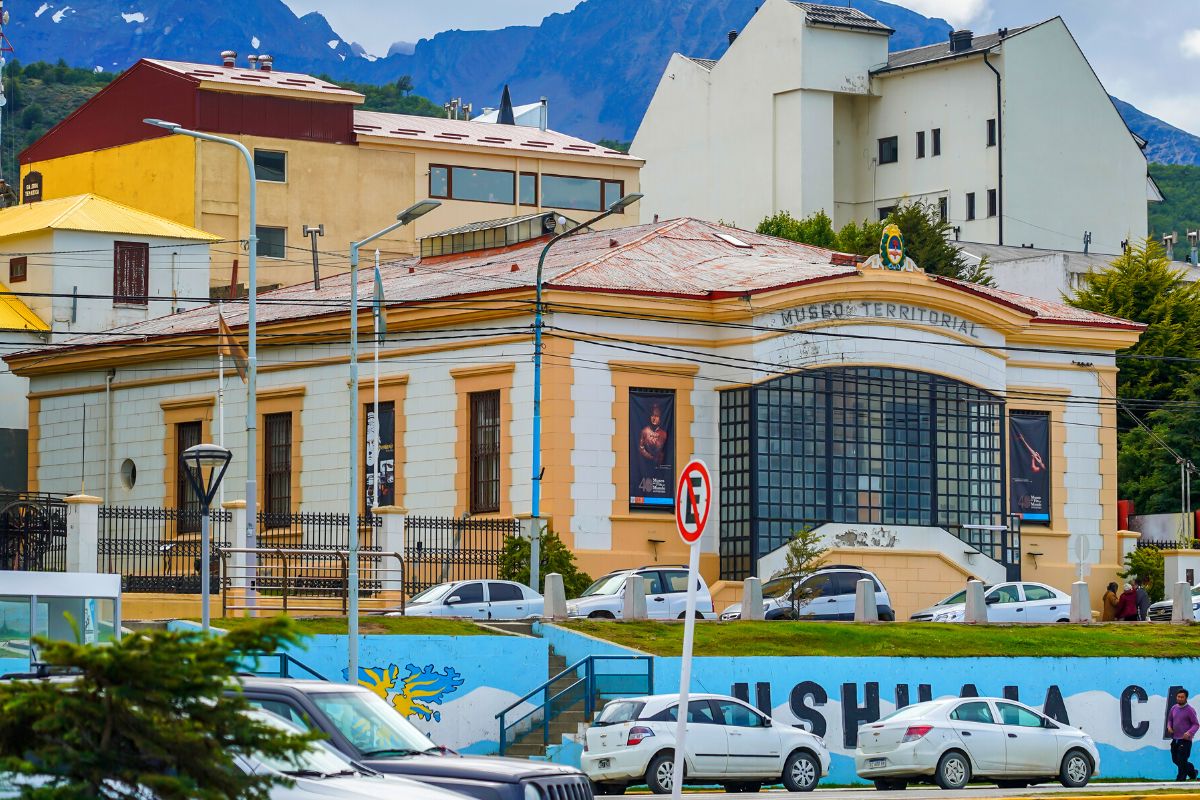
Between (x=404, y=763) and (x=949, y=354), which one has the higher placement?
(x=949, y=354)

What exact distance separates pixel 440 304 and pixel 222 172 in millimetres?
26887

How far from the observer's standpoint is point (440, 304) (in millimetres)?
44844

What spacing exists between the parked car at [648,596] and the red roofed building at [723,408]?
11.1ft

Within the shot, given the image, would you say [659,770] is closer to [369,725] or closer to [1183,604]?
[369,725]

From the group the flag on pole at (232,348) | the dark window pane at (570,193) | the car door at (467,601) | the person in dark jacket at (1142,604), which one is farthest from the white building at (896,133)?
the car door at (467,601)

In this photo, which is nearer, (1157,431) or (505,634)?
(505,634)

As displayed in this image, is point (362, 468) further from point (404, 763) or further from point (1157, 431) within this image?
point (404, 763)

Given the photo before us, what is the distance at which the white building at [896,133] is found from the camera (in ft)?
287

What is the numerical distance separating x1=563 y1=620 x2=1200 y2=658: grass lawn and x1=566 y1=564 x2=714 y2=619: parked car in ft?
7.27

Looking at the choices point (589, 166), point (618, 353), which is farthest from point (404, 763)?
point (589, 166)

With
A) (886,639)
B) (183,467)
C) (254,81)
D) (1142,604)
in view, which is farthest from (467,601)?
(254,81)

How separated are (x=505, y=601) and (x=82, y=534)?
7592 millimetres

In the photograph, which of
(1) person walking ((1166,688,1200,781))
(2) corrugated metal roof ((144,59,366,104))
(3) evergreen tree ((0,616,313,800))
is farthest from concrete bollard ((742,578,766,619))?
(2) corrugated metal roof ((144,59,366,104))

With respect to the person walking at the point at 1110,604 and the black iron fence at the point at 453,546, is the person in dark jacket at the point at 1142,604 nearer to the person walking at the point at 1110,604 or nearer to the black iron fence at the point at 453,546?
the person walking at the point at 1110,604
